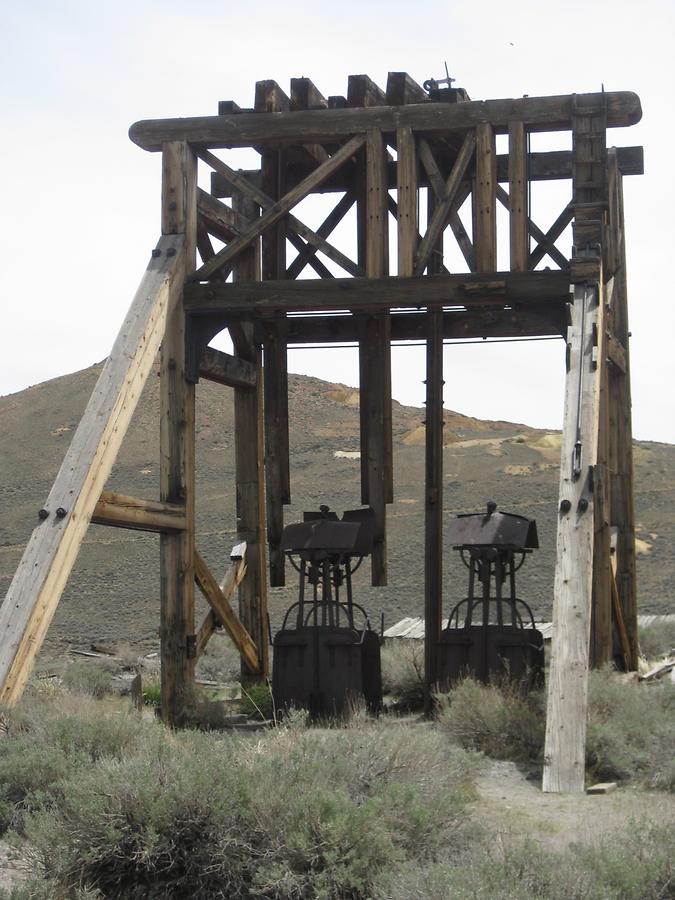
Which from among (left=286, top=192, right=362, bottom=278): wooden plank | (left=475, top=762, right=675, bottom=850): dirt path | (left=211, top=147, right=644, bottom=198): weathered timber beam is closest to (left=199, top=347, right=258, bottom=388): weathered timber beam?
(left=286, top=192, right=362, bottom=278): wooden plank

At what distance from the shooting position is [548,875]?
17.2ft

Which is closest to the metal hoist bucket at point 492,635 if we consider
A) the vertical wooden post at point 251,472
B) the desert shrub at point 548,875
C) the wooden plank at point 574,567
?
the wooden plank at point 574,567

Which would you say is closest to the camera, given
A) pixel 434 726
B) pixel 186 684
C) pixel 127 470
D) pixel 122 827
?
pixel 122 827

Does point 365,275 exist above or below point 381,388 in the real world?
above

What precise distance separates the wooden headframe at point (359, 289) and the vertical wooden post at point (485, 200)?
2 cm

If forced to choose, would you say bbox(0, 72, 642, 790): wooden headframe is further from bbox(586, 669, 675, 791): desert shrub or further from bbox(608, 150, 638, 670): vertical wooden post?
bbox(586, 669, 675, 791): desert shrub

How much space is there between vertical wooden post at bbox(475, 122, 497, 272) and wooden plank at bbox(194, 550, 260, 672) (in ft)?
13.3

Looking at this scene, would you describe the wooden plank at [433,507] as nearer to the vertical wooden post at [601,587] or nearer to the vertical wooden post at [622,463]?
the vertical wooden post at [601,587]

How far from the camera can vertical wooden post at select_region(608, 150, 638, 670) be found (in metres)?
14.5

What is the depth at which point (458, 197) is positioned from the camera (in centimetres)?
1355

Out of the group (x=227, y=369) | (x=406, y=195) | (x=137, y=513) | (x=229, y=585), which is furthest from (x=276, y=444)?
(x=406, y=195)

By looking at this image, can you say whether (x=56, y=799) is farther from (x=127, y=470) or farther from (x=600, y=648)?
(x=127, y=470)

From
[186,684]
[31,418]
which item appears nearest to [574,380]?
[186,684]

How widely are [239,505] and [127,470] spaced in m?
44.3
